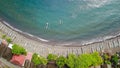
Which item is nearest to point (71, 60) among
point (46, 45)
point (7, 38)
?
point (46, 45)

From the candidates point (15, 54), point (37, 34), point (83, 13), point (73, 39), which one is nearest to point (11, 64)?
point (15, 54)

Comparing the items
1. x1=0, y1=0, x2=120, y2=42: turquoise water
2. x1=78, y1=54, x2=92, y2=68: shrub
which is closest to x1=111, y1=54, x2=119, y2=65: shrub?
x1=78, y1=54, x2=92, y2=68: shrub

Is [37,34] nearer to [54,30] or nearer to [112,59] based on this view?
[54,30]

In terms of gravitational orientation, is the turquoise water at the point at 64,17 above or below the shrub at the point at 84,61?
above

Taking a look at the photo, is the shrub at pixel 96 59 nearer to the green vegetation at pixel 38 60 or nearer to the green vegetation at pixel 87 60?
the green vegetation at pixel 87 60

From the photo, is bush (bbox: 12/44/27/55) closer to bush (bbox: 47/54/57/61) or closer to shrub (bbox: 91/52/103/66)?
bush (bbox: 47/54/57/61)

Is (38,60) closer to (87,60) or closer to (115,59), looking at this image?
(87,60)

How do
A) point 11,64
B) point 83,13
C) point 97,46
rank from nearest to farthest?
1. point 11,64
2. point 97,46
3. point 83,13

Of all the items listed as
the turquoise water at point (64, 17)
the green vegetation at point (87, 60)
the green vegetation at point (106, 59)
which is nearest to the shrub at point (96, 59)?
the green vegetation at point (87, 60)
